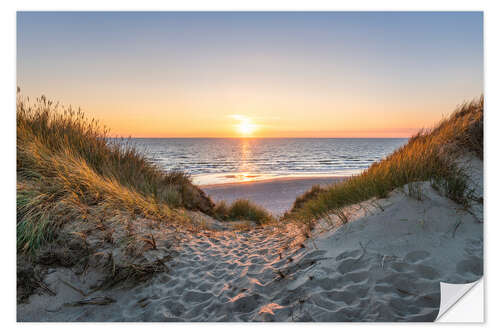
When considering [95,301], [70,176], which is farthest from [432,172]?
[70,176]

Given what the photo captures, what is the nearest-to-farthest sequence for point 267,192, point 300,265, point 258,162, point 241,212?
point 300,265 → point 241,212 → point 267,192 → point 258,162

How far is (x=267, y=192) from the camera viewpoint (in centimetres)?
1198

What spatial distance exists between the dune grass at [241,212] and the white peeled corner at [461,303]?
4.59 metres

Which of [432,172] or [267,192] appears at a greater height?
[432,172]

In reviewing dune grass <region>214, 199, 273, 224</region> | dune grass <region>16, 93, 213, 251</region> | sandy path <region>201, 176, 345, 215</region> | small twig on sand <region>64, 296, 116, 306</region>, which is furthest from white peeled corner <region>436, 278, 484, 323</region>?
sandy path <region>201, 176, 345, 215</region>

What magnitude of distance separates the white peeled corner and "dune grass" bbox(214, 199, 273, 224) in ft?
15.1

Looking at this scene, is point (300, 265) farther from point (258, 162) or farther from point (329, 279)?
point (258, 162)

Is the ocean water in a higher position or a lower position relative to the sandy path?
higher

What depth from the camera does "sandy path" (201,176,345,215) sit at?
1009 centimetres

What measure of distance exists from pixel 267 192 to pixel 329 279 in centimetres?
966

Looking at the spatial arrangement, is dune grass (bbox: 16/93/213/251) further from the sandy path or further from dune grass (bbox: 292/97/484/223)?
the sandy path

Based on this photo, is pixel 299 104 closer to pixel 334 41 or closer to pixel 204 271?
pixel 334 41

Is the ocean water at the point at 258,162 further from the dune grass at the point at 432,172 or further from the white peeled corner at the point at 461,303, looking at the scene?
the white peeled corner at the point at 461,303
